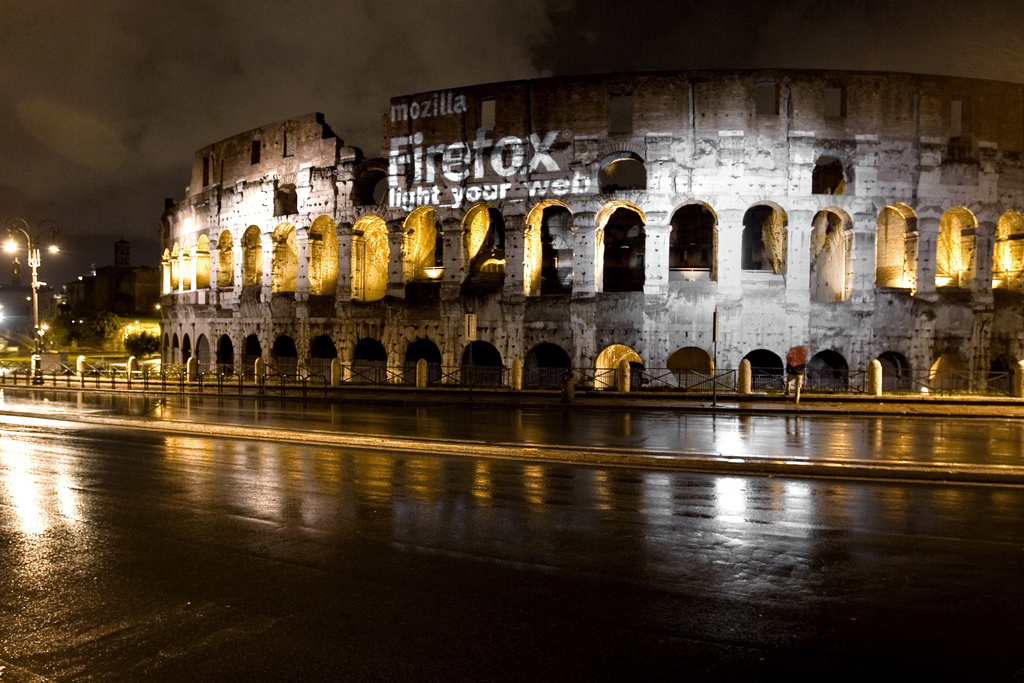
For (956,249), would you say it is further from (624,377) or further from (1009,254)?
(624,377)

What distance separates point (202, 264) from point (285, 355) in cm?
1051

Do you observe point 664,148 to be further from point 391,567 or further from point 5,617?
point 5,617

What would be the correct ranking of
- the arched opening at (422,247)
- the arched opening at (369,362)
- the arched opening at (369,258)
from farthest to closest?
1. the arched opening at (369,258)
2. the arched opening at (422,247)
3. the arched opening at (369,362)

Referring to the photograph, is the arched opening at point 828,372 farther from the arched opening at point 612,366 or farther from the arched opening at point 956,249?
the arched opening at point 612,366

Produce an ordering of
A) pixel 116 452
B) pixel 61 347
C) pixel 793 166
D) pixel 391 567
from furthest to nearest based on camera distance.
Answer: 1. pixel 61 347
2. pixel 793 166
3. pixel 116 452
4. pixel 391 567

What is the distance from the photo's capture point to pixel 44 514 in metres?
8.35

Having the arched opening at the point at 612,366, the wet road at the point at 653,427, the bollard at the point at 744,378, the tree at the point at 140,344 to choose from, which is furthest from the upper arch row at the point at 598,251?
the tree at the point at 140,344

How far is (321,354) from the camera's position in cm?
3447

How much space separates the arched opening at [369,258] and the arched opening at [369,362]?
2.31 metres

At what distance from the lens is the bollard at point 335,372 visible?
2948 cm

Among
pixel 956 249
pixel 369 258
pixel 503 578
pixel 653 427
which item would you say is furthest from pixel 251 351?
pixel 956 249

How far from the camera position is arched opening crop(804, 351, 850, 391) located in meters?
25.6

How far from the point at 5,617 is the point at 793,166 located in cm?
2803

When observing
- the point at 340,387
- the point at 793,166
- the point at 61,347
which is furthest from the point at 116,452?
the point at 61,347
